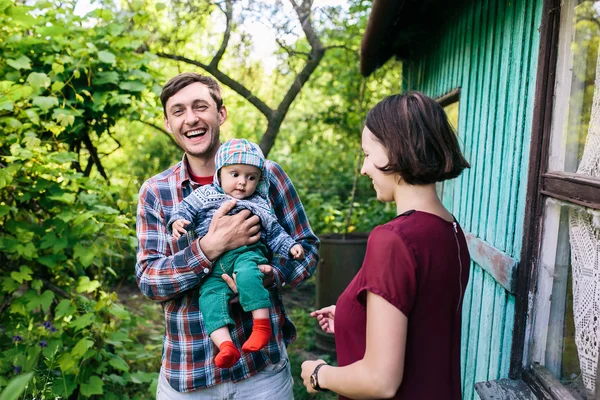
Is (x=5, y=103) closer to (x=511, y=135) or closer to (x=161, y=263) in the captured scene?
(x=161, y=263)

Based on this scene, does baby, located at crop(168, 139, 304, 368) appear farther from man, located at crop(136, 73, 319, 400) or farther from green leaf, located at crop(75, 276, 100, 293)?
green leaf, located at crop(75, 276, 100, 293)

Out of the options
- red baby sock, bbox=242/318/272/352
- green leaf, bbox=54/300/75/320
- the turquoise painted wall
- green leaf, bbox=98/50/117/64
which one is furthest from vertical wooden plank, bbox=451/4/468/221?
green leaf, bbox=54/300/75/320

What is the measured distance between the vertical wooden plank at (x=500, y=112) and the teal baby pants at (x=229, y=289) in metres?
1.17

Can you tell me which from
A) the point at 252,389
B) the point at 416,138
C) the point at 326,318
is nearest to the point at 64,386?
the point at 252,389

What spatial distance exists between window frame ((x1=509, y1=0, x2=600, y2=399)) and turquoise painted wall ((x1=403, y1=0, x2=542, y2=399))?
13 centimetres

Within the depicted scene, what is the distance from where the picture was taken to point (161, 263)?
1.91 metres

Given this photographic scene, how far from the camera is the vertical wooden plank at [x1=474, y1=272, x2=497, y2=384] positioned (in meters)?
2.43

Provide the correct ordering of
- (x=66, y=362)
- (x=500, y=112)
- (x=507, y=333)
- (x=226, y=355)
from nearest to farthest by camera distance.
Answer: (x=226, y=355) < (x=507, y=333) < (x=500, y=112) < (x=66, y=362)

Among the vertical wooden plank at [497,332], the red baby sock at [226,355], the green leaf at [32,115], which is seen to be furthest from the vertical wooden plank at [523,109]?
the green leaf at [32,115]

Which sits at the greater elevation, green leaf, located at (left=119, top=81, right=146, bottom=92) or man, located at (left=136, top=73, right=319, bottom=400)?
green leaf, located at (left=119, top=81, right=146, bottom=92)

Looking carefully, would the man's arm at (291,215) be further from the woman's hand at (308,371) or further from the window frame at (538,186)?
the window frame at (538,186)

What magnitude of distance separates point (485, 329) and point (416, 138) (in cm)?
153

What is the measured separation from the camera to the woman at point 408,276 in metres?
1.30

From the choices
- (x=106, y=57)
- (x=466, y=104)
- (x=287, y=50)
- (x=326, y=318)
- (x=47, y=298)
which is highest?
(x=287, y=50)
